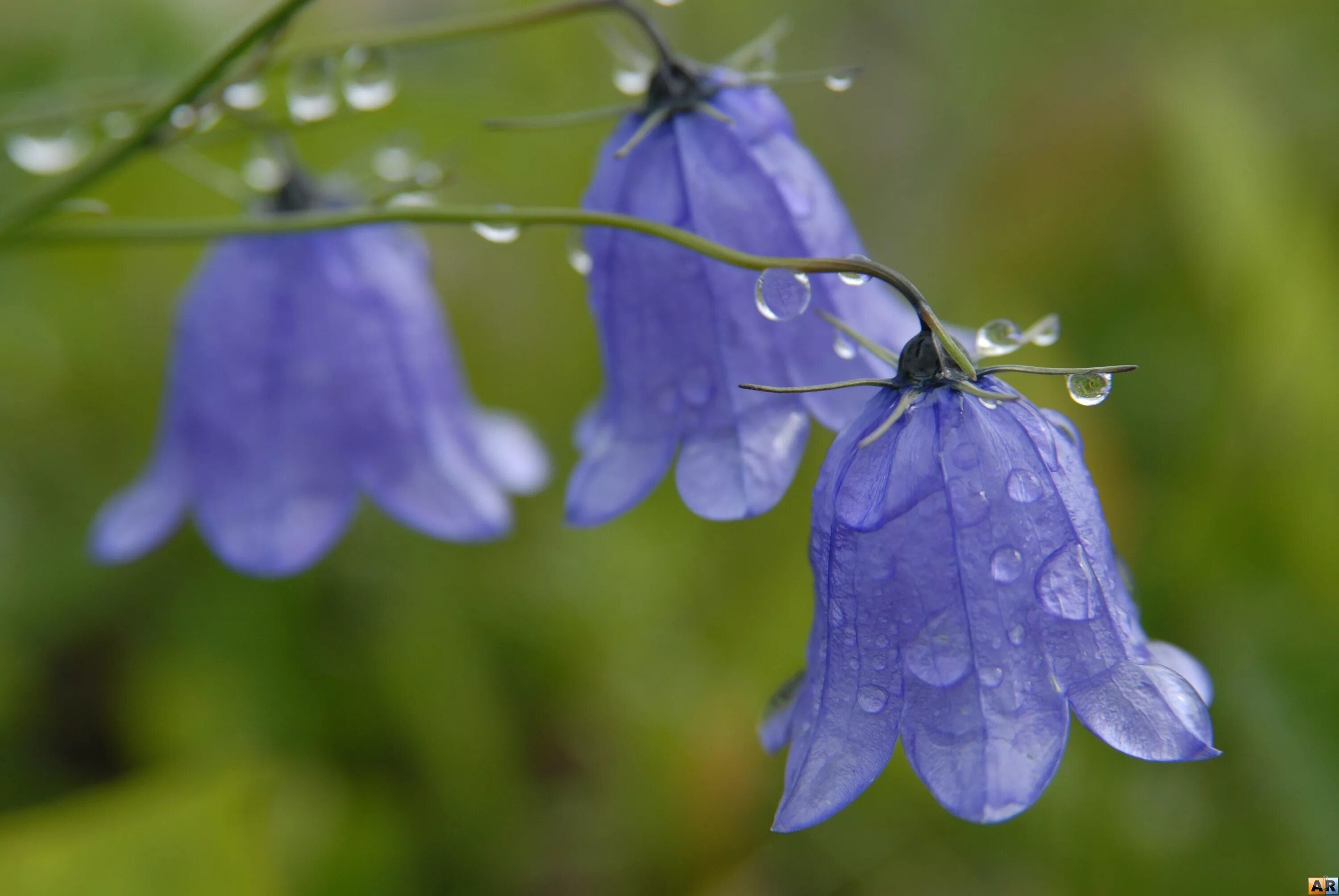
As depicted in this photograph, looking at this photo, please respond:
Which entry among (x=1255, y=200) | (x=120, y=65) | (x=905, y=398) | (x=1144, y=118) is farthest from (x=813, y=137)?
(x=905, y=398)

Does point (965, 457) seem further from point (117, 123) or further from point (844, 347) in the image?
point (117, 123)

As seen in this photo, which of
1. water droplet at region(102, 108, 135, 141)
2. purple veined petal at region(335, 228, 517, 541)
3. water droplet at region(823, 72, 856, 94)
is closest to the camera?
water droplet at region(823, 72, 856, 94)

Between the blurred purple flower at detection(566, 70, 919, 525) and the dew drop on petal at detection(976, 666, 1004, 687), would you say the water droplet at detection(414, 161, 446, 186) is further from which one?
the dew drop on petal at detection(976, 666, 1004, 687)

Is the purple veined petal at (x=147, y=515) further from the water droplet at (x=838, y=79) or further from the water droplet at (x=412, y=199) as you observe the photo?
the water droplet at (x=838, y=79)

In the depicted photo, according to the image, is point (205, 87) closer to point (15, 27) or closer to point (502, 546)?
point (502, 546)

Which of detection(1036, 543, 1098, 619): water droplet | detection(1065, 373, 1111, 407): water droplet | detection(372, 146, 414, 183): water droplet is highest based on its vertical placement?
detection(372, 146, 414, 183): water droplet

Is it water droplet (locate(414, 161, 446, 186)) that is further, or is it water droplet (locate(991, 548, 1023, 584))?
water droplet (locate(414, 161, 446, 186))

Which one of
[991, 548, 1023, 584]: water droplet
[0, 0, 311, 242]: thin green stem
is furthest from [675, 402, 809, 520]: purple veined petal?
[0, 0, 311, 242]: thin green stem
